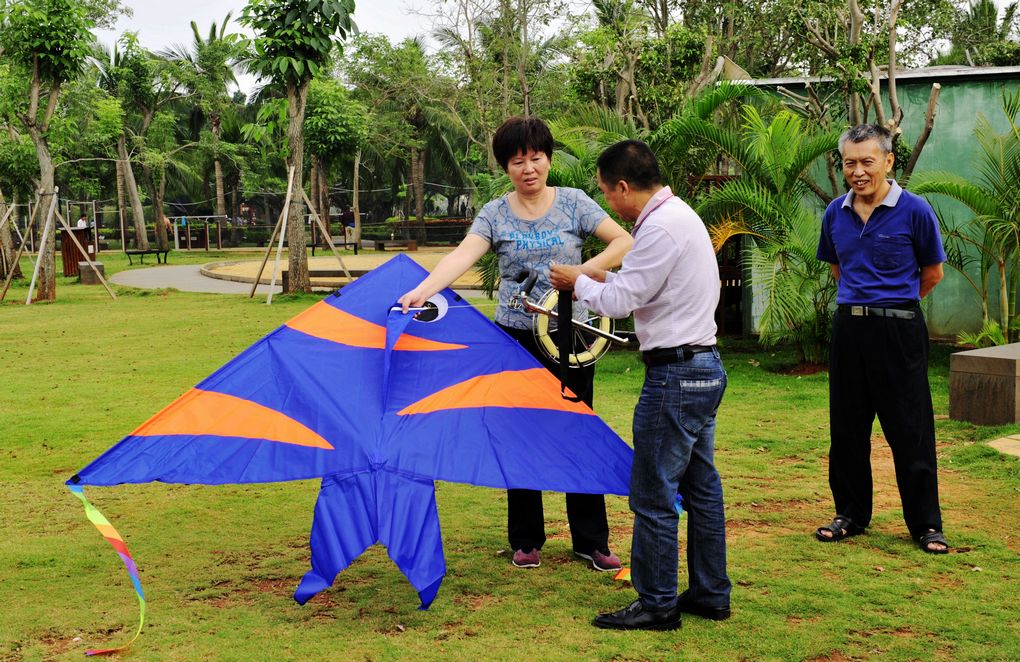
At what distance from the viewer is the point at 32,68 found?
19516 mm

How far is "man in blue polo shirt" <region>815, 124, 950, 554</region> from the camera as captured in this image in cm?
484

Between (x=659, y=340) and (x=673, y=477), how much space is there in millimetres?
495

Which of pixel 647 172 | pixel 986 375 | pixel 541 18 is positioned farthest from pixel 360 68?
pixel 647 172

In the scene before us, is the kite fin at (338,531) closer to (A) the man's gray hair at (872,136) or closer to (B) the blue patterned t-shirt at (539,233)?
(B) the blue patterned t-shirt at (539,233)

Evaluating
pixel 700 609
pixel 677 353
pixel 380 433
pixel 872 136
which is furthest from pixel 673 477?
pixel 872 136

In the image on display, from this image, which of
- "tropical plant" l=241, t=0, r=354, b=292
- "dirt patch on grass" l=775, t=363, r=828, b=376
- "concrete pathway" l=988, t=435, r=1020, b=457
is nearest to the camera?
"concrete pathway" l=988, t=435, r=1020, b=457

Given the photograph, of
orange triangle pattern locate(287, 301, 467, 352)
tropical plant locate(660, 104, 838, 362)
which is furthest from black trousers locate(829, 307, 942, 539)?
tropical plant locate(660, 104, 838, 362)

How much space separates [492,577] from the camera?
4.62m

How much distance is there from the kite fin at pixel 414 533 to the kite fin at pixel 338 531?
2.6 inches

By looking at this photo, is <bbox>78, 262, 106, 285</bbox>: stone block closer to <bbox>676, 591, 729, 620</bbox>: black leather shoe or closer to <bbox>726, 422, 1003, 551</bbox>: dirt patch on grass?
<bbox>726, 422, 1003, 551</bbox>: dirt patch on grass

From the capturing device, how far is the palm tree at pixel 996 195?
9.20m

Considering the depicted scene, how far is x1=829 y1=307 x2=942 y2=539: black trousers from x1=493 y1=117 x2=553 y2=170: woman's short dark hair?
169cm

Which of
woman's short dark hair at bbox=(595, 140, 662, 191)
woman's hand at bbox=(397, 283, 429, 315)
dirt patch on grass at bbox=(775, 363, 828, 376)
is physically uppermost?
woman's short dark hair at bbox=(595, 140, 662, 191)

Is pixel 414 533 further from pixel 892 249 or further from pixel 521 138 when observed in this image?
pixel 892 249
